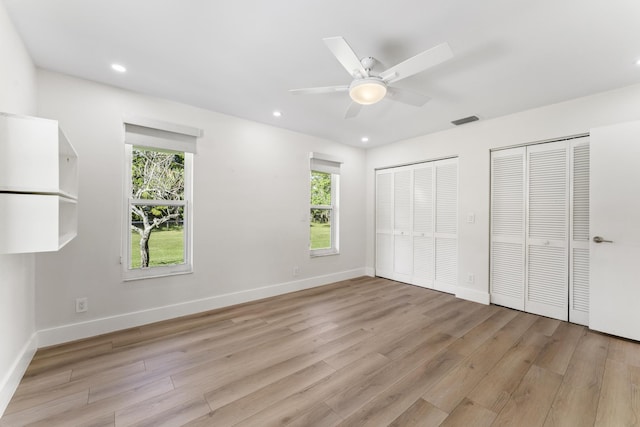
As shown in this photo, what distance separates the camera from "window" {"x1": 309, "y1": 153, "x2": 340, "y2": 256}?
450cm

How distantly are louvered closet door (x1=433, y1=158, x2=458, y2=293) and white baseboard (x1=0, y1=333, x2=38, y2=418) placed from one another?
15.0ft

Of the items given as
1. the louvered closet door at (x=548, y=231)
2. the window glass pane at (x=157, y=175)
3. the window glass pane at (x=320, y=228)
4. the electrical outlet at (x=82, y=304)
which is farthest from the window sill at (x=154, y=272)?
the louvered closet door at (x=548, y=231)

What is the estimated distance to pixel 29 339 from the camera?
2.21m

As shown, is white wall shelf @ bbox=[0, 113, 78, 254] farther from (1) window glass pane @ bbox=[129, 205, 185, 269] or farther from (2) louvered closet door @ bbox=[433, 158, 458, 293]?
(2) louvered closet door @ bbox=[433, 158, 458, 293]

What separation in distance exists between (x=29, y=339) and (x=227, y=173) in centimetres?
235

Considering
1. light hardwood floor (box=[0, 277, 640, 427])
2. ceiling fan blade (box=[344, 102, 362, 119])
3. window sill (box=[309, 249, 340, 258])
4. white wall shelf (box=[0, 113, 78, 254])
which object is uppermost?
ceiling fan blade (box=[344, 102, 362, 119])

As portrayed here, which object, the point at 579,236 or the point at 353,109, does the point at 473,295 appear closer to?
the point at 579,236

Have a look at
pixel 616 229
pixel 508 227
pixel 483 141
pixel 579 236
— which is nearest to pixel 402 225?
pixel 508 227

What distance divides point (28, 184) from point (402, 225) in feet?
14.8

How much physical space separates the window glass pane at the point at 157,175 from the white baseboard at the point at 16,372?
4.97 feet

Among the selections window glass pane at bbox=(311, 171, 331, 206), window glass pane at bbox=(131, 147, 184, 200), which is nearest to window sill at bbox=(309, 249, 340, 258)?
window glass pane at bbox=(311, 171, 331, 206)

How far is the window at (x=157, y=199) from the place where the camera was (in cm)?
287

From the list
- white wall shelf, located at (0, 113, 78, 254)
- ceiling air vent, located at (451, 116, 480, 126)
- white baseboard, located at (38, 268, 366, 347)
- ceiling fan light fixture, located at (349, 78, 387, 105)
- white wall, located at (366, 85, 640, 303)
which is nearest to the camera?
white wall shelf, located at (0, 113, 78, 254)

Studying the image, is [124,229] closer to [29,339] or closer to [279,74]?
[29,339]
